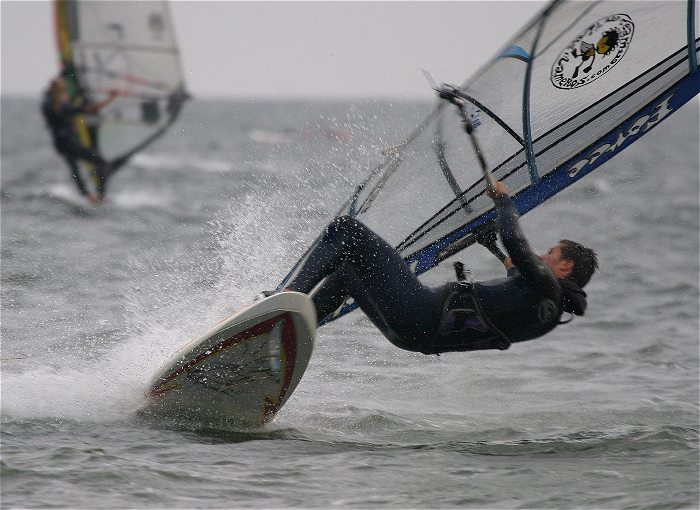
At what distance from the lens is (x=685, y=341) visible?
28.1 feet

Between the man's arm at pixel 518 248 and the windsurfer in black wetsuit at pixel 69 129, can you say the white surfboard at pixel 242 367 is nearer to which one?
the man's arm at pixel 518 248

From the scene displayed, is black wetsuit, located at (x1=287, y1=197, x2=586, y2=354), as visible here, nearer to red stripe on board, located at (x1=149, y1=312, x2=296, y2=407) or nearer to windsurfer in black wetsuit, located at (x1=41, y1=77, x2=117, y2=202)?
red stripe on board, located at (x1=149, y1=312, x2=296, y2=407)

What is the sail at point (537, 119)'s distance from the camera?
5422mm

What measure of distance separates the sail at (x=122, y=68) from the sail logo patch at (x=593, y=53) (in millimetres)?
11058

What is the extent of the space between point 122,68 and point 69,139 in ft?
5.59

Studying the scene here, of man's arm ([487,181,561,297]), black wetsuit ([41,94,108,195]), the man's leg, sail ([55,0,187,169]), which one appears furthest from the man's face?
black wetsuit ([41,94,108,195])

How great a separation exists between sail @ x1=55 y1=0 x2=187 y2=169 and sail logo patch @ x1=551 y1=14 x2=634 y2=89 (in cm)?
1106

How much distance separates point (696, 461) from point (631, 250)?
941cm

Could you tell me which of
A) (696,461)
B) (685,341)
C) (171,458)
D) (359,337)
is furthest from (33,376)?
(685,341)

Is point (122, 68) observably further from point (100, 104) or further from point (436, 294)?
point (436, 294)

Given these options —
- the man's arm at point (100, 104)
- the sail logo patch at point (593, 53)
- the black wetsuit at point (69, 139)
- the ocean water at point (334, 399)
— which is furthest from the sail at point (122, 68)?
the sail logo patch at point (593, 53)

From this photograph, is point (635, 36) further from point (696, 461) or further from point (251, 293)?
point (251, 293)

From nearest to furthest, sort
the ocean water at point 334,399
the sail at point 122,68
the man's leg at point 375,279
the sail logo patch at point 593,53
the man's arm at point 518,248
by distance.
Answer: the ocean water at point 334,399
the man's arm at point 518,248
the man's leg at point 375,279
the sail logo patch at point 593,53
the sail at point 122,68

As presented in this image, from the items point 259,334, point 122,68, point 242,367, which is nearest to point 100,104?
point 122,68
